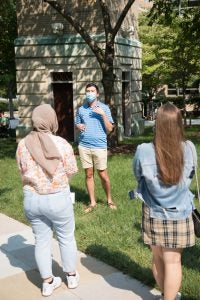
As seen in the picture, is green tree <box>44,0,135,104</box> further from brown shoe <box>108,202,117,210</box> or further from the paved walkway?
the paved walkway

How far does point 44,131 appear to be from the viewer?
167 inches

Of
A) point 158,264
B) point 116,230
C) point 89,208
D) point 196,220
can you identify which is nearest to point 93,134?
point 89,208

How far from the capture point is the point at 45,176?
168 inches

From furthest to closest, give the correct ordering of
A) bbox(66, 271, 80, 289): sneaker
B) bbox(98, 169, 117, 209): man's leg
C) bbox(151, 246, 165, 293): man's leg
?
bbox(98, 169, 117, 209): man's leg
bbox(66, 271, 80, 289): sneaker
bbox(151, 246, 165, 293): man's leg

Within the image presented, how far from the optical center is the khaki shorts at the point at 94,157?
7.13 meters

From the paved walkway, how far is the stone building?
11942mm

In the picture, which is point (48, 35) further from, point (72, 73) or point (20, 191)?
point (20, 191)

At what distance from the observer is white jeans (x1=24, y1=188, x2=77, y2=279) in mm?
4250

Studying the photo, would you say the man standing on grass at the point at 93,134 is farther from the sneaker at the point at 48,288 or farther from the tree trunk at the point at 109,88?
the tree trunk at the point at 109,88

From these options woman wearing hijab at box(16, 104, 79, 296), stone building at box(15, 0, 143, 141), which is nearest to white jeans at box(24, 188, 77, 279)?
woman wearing hijab at box(16, 104, 79, 296)

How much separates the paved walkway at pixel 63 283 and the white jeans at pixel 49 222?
0.25 meters

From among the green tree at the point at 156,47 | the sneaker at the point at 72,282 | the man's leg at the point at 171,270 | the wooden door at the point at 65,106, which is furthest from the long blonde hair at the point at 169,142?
the green tree at the point at 156,47

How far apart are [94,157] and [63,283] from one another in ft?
8.82

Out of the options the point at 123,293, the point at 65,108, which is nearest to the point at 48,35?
the point at 65,108
